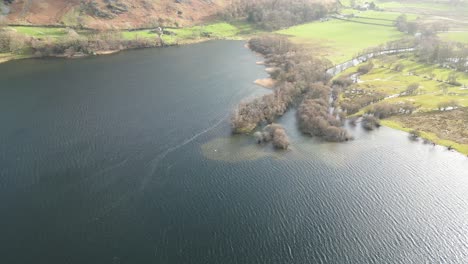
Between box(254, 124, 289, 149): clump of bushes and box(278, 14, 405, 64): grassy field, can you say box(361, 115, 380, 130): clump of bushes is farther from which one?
box(278, 14, 405, 64): grassy field

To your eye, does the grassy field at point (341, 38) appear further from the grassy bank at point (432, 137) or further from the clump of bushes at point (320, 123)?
the clump of bushes at point (320, 123)

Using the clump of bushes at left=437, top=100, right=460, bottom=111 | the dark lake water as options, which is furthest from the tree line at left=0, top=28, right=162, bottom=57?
the clump of bushes at left=437, top=100, right=460, bottom=111

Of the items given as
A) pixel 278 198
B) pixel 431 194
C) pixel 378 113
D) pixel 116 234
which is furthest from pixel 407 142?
pixel 116 234

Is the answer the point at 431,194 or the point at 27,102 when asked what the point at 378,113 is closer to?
the point at 431,194

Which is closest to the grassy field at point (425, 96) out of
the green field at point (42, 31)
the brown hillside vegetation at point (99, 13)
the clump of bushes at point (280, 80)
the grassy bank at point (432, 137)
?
the grassy bank at point (432, 137)

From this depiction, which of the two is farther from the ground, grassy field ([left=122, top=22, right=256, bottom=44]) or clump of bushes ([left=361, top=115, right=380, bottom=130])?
grassy field ([left=122, top=22, right=256, bottom=44])

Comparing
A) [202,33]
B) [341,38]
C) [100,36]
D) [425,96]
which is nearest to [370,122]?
[425,96]

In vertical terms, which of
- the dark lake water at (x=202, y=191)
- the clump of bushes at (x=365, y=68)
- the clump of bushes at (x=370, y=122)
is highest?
the clump of bushes at (x=365, y=68)
